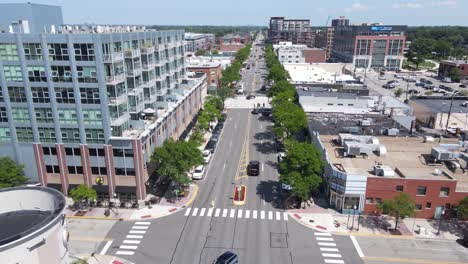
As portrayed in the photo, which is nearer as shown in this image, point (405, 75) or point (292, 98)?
point (292, 98)

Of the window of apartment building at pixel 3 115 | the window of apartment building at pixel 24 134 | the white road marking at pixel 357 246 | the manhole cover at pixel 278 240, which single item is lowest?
the manhole cover at pixel 278 240

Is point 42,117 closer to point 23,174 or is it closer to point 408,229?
point 23,174

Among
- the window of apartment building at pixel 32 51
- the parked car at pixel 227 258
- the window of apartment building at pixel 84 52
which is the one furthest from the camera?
the window of apartment building at pixel 32 51

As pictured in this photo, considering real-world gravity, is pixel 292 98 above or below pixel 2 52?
below

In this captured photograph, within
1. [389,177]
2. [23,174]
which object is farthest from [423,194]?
[23,174]

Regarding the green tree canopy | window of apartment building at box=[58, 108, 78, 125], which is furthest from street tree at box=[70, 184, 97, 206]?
window of apartment building at box=[58, 108, 78, 125]

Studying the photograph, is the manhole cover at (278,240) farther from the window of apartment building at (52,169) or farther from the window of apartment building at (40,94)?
the window of apartment building at (40,94)

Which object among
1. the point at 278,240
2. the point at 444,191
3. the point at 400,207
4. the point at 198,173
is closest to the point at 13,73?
the point at 198,173

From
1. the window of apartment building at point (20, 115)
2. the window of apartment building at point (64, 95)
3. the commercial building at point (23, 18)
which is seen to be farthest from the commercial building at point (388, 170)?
the commercial building at point (23, 18)
